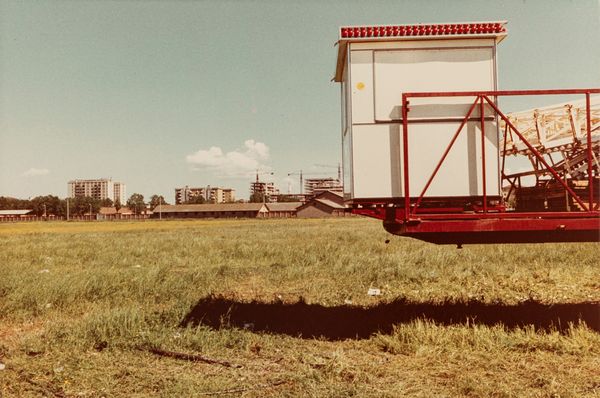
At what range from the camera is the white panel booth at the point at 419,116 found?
6.00m

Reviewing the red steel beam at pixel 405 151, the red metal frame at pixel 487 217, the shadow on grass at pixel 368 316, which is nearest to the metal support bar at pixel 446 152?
the red metal frame at pixel 487 217

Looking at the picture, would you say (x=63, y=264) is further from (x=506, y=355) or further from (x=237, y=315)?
(x=506, y=355)

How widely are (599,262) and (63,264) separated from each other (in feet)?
55.9

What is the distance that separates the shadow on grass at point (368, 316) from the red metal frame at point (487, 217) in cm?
151

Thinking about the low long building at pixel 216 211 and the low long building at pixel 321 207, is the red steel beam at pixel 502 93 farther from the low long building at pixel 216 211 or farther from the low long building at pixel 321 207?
the low long building at pixel 216 211

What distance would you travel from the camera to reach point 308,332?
22.9 feet

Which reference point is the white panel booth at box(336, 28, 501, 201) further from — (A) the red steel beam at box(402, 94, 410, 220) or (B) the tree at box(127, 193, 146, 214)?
(B) the tree at box(127, 193, 146, 214)

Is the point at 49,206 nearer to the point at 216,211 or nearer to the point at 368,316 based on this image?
the point at 216,211

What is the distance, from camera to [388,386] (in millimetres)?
4719

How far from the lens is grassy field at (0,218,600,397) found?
4914 mm

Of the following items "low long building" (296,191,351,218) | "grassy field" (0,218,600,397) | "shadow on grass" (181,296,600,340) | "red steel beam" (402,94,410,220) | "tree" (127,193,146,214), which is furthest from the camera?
"tree" (127,193,146,214)

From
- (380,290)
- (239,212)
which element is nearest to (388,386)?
(380,290)

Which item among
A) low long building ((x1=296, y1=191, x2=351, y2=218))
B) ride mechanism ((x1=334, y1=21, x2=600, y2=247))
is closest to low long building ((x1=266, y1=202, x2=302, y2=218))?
low long building ((x1=296, y1=191, x2=351, y2=218))

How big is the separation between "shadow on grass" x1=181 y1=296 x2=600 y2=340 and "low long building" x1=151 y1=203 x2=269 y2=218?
331 ft
